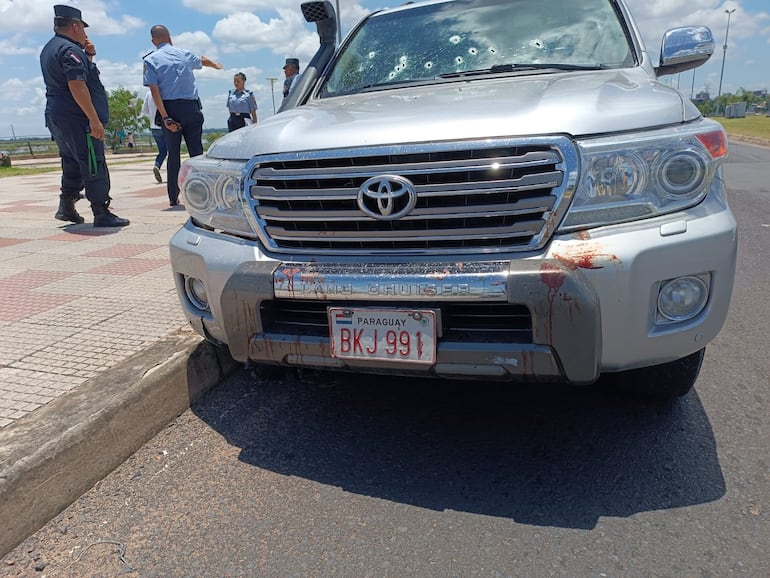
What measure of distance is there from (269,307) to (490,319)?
809mm

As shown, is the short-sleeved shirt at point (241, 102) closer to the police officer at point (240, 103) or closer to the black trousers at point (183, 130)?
the police officer at point (240, 103)

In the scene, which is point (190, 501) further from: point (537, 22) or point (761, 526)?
point (537, 22)

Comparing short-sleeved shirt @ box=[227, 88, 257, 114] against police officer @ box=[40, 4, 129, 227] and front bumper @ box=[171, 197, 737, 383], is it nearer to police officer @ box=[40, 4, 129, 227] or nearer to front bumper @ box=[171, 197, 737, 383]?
police officer @ box=[40, 4, 129, 227]

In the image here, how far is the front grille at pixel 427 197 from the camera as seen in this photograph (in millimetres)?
2090

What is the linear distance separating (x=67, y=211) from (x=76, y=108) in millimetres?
1272

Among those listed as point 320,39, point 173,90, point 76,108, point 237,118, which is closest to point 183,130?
point 173,90

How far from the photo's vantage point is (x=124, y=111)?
53.3 meters

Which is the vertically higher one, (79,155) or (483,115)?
(483,115)

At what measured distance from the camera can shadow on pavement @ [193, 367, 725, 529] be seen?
223cm

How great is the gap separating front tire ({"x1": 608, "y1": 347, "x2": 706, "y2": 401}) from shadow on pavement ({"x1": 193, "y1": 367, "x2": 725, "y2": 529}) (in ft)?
0.42

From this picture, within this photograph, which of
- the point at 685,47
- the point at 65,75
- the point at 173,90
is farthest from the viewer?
the point at 173,90

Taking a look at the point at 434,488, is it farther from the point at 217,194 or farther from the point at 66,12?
the point at 66,12

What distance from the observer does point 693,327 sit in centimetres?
214

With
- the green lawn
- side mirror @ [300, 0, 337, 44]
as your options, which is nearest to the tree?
the green lawn
